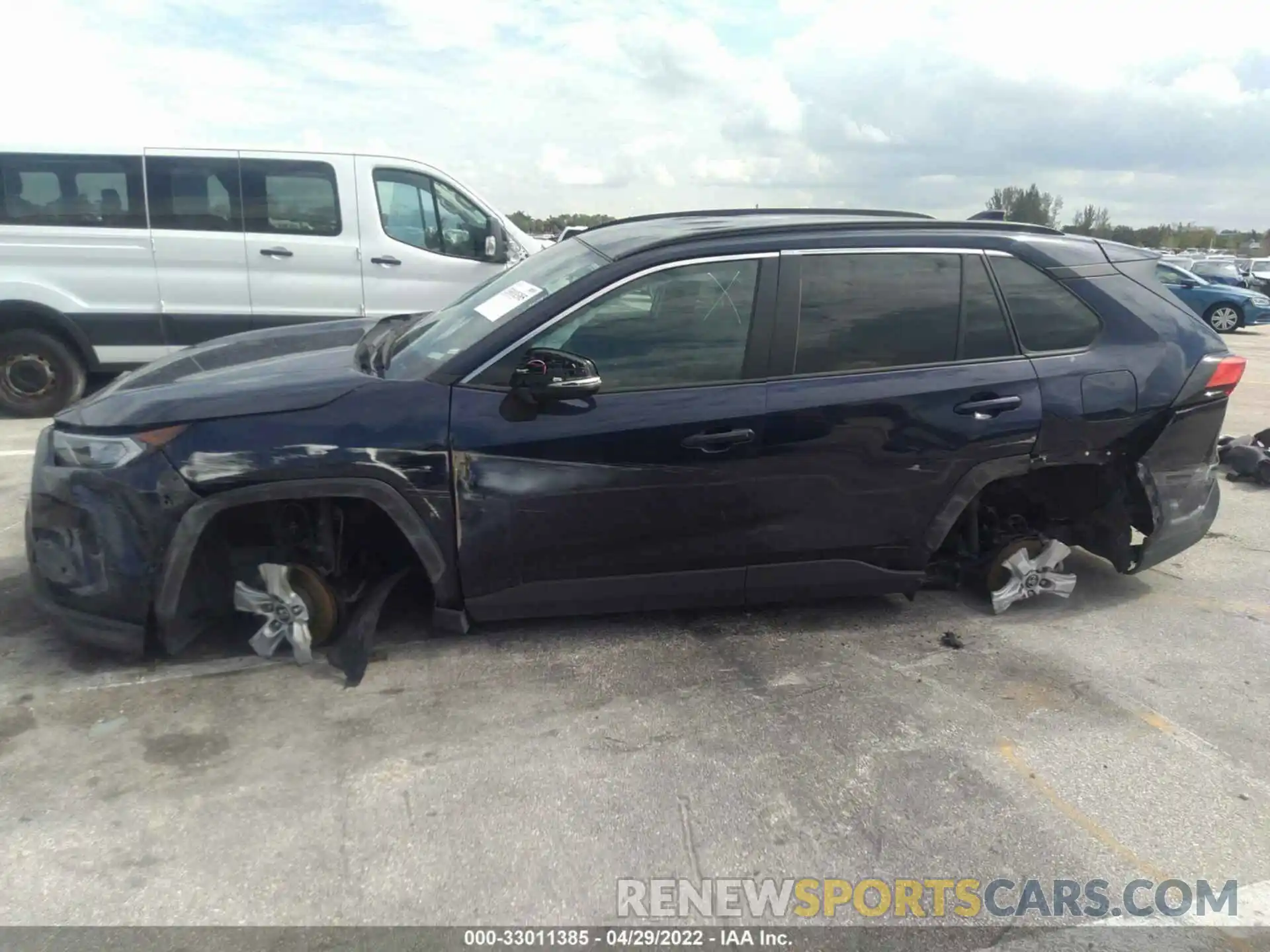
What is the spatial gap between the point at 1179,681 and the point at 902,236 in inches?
84.4

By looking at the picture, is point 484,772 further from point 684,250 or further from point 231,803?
point 684,250

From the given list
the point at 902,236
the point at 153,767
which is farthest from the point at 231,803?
the point at 902,236

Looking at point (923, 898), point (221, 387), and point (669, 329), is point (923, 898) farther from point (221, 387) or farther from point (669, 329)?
point (221, 387)

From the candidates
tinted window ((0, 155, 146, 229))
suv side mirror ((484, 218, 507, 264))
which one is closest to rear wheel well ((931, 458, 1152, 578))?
suv side mirror ((484, 218, 507, 264))

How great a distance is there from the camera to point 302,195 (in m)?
7.20

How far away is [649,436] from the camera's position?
3336 mm

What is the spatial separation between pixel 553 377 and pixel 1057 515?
8.53 feet

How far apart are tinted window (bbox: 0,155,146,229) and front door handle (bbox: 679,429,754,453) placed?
5.79 m

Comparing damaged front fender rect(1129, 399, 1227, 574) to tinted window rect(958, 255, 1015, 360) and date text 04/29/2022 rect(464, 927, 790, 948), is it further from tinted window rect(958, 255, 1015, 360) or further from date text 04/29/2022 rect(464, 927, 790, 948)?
date text 04/29/2022 rect(464, 927, 790, 948)

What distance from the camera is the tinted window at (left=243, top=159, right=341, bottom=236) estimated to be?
710 cm

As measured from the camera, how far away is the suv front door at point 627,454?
3.28 metres

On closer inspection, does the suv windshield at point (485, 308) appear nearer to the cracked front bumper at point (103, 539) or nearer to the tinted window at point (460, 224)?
the cracked front bumper at point (103, 539)

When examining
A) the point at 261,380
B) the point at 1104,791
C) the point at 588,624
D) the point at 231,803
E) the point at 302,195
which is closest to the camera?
the point at 231,803

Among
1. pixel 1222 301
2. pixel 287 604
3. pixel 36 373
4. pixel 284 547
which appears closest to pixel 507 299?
pixel 284 547
